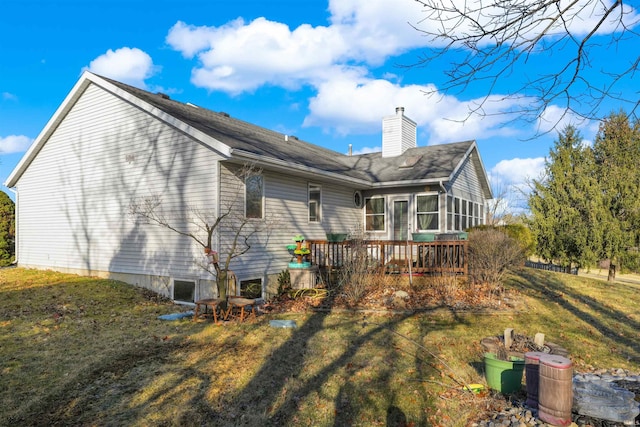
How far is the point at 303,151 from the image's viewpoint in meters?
14.8

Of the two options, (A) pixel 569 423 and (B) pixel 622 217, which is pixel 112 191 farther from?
(B) pixel 622 217

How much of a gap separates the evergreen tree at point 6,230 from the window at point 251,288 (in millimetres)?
10688

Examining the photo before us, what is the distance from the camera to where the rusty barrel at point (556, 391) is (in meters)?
3.86

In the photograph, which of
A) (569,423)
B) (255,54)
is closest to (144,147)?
(255,54)

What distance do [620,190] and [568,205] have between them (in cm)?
194

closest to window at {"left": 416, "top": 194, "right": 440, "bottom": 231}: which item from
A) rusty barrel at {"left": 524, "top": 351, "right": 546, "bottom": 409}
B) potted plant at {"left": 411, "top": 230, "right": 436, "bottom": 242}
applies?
potted plant at {"left": 411, "top": 230, "right": 436, "bottom": 242}

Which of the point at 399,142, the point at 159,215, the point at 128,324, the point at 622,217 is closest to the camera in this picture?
the point at 128,324

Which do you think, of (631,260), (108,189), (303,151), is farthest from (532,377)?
(631,260)

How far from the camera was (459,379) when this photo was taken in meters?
5.20

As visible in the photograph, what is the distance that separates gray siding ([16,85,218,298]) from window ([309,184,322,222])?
154 inches

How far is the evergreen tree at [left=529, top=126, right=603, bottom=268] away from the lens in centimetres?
1688

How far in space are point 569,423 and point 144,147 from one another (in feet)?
34.9

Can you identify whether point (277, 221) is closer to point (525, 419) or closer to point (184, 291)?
point (184, 291)

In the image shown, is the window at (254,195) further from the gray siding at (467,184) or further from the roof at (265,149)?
the gray siding at (467,184)
